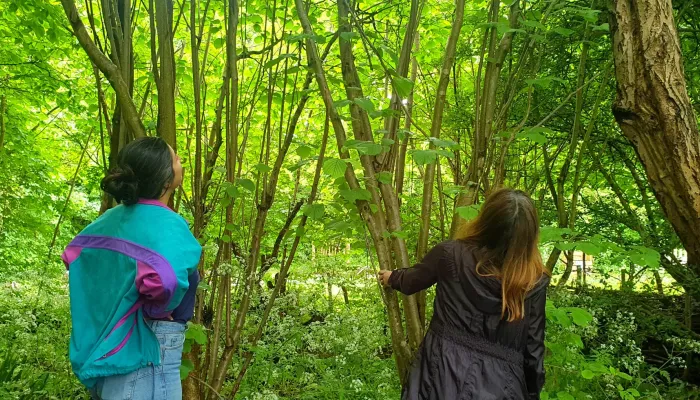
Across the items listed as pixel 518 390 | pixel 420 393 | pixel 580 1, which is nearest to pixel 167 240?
pixel 420 393

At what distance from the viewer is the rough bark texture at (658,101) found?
2.15 metres

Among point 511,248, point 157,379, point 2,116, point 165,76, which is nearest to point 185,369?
point 157,379

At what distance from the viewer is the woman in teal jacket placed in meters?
1.41

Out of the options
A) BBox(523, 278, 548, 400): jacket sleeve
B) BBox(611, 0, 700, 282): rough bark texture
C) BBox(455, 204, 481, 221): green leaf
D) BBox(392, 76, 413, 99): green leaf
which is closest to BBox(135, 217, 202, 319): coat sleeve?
BBox(392, 76, 413, 99): green leaf

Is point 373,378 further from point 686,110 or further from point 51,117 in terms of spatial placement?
point 51,117

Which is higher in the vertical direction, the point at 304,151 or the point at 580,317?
the point at 304,151

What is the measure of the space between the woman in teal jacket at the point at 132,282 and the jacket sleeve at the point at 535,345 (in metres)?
1.32

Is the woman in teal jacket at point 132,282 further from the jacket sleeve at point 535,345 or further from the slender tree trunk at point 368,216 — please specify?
the jacket sleeve at point 535,345

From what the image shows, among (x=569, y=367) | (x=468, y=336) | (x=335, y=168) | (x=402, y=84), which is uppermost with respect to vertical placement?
(x=402, y=84)

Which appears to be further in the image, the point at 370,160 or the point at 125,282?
the point at 370,160

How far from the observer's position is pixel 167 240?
4.71 ft

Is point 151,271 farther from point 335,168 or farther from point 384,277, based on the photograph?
point 384,277

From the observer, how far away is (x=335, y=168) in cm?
192

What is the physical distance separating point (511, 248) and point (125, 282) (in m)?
1.36
